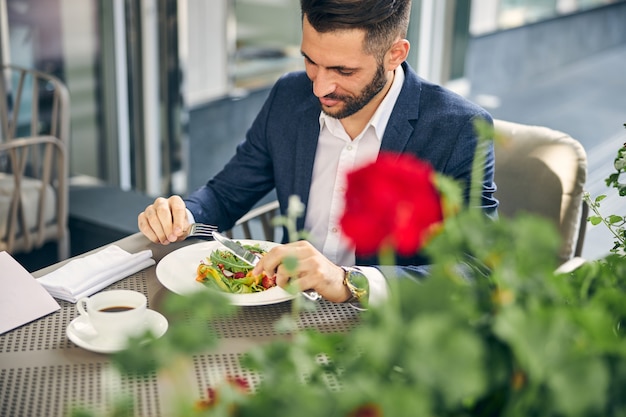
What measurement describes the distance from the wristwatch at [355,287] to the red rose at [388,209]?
0.72 metres

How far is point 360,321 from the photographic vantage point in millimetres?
1329

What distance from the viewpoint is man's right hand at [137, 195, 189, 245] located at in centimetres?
161

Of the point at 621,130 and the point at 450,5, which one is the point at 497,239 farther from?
the point at 621,130

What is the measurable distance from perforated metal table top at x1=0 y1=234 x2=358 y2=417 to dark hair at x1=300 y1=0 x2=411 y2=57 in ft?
1.99

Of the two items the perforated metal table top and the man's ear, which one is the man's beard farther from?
the perforated metal table top

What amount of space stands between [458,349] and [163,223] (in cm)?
114

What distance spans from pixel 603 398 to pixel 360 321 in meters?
0.74

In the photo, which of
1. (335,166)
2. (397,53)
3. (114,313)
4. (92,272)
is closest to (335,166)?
(335,166)

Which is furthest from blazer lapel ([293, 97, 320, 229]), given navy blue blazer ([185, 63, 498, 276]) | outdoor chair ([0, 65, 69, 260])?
outdoor chair ([0, 65, 69, 260])

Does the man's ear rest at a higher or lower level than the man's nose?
higher

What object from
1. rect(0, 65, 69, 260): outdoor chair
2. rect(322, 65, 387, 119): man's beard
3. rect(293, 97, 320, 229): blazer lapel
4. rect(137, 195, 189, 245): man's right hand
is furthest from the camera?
rect(0, 65, 69, 260): outdoor chair

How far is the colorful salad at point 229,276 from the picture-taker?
1440 mm

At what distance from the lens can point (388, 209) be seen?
23.4 inches

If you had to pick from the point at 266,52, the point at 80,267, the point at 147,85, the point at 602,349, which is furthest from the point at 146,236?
the point at 266,52
